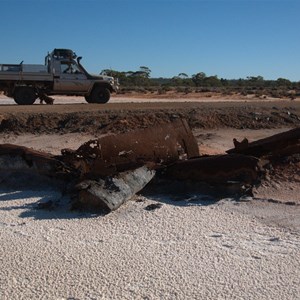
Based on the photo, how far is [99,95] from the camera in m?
23.3

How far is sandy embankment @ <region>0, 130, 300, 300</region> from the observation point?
4348 mm

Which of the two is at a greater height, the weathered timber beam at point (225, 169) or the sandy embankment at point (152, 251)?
the weathered timber beam at point (225, 169)

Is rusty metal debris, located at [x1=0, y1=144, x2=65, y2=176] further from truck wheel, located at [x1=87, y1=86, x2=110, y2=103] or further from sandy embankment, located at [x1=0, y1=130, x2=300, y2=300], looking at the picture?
truck wheel, located at [x1=87, y1=86, x2=110, y2=103]

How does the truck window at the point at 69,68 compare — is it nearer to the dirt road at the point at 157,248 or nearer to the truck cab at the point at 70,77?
the truck cab at the point at 70,77

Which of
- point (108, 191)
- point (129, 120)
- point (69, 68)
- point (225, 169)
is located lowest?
point (108, 191)

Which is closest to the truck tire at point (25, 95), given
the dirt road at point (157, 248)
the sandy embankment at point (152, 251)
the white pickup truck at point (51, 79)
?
the white pickup truck at point (51, 79)

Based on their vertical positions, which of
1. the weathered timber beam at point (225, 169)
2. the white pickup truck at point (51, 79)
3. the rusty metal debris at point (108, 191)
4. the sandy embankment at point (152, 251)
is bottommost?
the sandy embankment at point (152, 251)

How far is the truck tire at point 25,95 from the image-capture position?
21.6 meters

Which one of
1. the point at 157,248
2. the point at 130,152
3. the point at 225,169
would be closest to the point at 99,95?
the point at 130,152

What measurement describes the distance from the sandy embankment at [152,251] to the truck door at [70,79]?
1564cm

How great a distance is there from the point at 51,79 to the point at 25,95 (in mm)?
1281

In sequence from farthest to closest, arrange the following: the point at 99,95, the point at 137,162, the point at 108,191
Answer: the point at 99,95
the point at 137,162
the point at 108,191

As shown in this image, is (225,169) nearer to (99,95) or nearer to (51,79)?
(51,79)

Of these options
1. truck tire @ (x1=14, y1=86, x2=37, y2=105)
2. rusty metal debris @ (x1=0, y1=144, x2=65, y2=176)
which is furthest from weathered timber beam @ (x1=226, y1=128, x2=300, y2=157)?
truck tire @ (x1=14, y1=86, x2=37, y2=105)
